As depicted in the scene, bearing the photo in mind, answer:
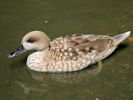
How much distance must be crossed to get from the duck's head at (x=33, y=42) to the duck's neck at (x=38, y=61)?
78mm

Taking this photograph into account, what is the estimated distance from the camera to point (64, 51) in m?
6.49

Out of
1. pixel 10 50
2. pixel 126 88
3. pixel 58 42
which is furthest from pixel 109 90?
pixel 10 50

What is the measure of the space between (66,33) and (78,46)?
3.44 ft

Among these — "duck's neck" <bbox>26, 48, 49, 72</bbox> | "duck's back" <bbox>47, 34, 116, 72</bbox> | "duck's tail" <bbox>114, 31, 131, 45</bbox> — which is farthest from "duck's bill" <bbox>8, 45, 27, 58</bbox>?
"duck's tail" <bbox>114, 31, 131, 45</bbox>

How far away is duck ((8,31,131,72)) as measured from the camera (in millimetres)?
6477

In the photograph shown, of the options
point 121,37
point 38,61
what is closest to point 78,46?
point 38,61

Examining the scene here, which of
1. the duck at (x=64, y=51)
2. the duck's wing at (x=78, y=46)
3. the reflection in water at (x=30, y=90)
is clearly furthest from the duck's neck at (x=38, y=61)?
the reflection in water at (x=30, y=90)

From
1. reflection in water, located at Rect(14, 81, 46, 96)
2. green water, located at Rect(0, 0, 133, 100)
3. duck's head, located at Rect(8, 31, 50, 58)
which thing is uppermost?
duck's head, located at Rect(8, 31, 50, 58)

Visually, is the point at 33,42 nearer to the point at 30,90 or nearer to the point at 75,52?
the point at 75,52

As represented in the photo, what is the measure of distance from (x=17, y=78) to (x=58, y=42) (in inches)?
31.9

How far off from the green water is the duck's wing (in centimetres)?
24

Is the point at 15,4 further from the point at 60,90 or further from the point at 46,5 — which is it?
the point at 60,90

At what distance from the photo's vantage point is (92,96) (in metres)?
5.90

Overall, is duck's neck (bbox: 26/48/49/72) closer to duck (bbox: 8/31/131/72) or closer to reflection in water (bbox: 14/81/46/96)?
duck (bbox: 8/31/131/72)
